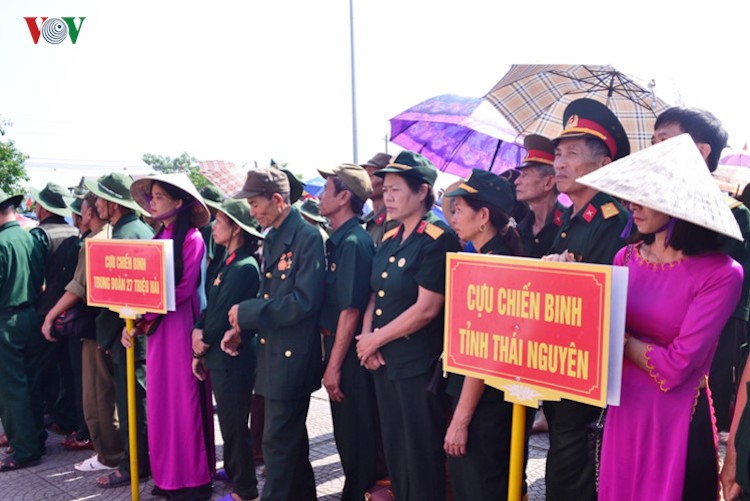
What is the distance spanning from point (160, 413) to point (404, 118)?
10.5 ft

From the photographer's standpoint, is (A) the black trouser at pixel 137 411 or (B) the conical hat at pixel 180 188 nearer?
(B) the conical hat at pixel 180 188

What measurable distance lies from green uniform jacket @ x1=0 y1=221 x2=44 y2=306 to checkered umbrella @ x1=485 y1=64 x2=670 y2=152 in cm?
403

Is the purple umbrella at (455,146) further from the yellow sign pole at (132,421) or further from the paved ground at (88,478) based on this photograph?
the yellow sign pole at (132,421)

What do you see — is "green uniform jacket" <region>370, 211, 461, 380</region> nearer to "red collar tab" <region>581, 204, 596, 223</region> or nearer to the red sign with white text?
"red collar tab" <region>581, 204, 596, 223</region>

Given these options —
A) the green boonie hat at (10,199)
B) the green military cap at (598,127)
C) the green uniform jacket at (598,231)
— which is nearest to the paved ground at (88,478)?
the green uniform jacket at (598,231)

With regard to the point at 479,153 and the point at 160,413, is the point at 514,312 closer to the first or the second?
the point at 160,413

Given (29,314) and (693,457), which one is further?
(29,314)

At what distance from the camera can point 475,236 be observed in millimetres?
3205

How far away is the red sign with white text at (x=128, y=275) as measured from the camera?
395cm

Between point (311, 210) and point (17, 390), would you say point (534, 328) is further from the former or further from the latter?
point (17, 390)

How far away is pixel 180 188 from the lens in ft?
14.4

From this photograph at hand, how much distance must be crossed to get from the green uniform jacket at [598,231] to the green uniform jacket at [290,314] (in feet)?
4.67

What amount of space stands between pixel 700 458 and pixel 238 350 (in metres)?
2.65

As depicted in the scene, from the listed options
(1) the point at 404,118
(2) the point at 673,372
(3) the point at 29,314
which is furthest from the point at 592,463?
(3) the point at 29,314
